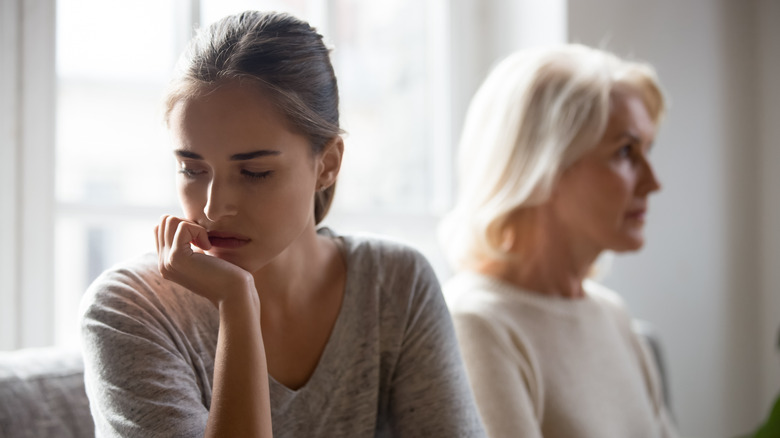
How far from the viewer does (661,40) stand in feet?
7.82

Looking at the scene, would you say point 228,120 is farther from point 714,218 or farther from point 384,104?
point 714,218

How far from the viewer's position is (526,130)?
163cm

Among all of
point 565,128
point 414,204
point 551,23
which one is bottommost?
point 414,204

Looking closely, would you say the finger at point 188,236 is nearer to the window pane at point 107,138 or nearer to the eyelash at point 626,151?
the window pane at point 107,138

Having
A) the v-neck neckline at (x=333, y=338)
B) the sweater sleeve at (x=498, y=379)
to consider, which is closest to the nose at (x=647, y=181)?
the sweater sleeve at (x=498, y=379)

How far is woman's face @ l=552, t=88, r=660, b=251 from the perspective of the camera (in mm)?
1619

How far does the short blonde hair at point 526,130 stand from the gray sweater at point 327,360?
1.43ft

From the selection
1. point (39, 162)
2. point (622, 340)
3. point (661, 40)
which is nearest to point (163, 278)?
point (39, 162)

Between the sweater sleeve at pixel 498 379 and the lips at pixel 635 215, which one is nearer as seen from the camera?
the sweater sleeve at pixel 498 379

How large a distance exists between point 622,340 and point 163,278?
1223mm

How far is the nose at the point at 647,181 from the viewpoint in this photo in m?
1.65

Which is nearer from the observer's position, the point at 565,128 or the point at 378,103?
the point at 565,128

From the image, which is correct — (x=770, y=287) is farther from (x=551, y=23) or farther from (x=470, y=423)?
(x=470, y=423)

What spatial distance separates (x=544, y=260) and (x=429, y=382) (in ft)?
2.05
